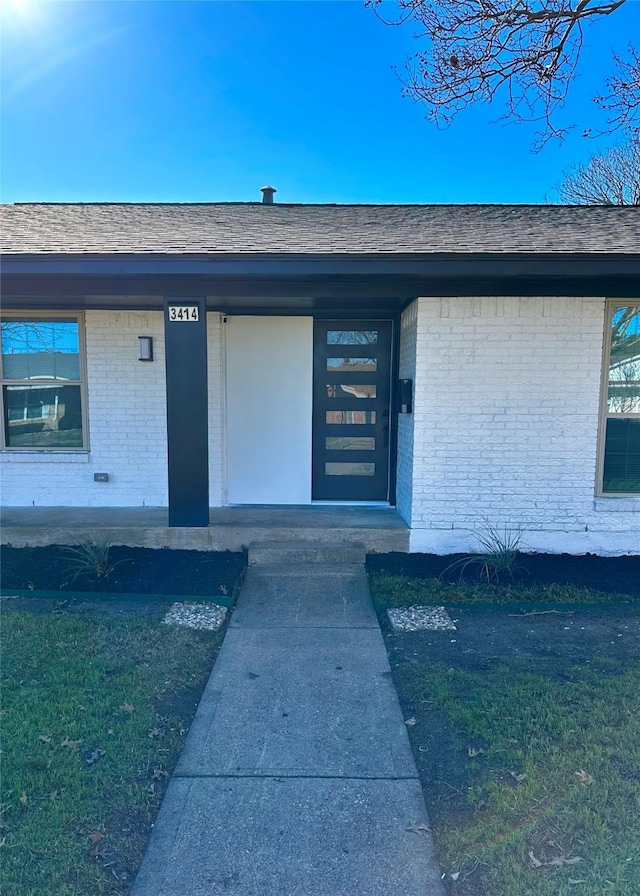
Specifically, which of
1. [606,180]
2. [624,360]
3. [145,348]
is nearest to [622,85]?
[624,360]

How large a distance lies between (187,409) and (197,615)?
7.02ft

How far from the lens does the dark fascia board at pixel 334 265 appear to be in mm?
4988

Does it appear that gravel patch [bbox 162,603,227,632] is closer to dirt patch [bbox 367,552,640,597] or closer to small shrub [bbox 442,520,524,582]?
dirt patch [bbox 367,552,640,597]

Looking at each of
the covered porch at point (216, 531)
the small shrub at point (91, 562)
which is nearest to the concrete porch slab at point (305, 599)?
the covered porch at point (216, 531)

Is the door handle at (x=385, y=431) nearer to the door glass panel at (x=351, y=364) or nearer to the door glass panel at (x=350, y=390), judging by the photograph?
the door glass panel at (x=350, y=390)

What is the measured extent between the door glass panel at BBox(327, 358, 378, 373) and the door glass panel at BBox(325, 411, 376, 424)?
52cm

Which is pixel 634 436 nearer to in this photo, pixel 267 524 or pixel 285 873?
pixel 267 524

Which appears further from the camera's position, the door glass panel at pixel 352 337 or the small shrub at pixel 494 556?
the door glass panel at pixel 352 337

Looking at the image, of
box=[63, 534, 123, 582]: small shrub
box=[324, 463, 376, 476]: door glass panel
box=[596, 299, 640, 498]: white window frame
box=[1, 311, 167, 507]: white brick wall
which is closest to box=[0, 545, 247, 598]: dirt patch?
box=[63, 534, 123, 582]: small shrub

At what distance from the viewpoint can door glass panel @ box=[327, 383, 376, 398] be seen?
7023 millimetres

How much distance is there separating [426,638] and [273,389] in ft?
12.3

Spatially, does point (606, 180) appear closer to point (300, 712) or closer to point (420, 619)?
point (420, 619)

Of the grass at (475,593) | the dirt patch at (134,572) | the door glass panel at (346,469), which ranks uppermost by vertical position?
the door glass panel at (346,469)

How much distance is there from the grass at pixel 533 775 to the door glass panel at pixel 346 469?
3.54 metres
